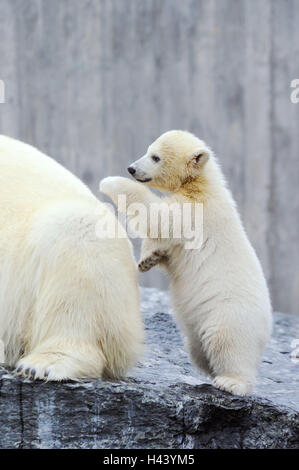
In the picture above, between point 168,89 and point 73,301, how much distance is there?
4.18m

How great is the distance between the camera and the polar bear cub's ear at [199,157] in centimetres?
390

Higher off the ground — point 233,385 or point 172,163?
point 172,163

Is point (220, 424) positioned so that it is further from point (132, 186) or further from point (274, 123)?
point (274, 123)

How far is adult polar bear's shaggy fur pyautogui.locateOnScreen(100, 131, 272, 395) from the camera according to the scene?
3.60 meters

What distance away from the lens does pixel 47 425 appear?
3.29 meters

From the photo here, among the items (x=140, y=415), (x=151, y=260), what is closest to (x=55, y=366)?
(x=140, y=415)

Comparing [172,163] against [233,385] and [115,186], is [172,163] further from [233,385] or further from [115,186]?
[233,385]

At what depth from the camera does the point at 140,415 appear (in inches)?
134

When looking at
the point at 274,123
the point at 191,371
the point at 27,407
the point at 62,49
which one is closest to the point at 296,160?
the point at 274,123

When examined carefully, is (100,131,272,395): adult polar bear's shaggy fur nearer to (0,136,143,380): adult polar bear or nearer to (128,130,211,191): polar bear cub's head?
(128,130,211,191): polar bear cub's head

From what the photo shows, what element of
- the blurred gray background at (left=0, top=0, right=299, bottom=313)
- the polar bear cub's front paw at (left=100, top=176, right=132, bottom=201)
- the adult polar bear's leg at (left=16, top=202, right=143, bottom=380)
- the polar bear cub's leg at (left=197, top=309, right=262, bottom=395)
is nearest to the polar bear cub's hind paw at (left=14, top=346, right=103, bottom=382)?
the adult polar bear's leg at (left=16, top=202, right=143, bottom=380)

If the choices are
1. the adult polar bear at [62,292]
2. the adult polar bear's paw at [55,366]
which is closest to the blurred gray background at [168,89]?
the adult polar bear at [62,292]

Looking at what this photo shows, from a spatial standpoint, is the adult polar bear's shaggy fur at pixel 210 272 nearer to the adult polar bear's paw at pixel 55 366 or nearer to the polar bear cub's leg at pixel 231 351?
the polar bear cub's leg at pixel 231 351

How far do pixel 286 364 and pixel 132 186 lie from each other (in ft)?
5.26
